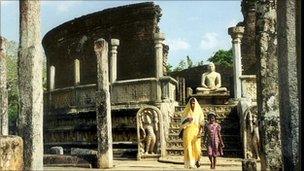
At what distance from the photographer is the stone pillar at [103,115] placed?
1130cm

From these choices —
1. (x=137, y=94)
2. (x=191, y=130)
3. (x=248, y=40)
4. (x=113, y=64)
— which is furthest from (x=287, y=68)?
(x=248, y=40)

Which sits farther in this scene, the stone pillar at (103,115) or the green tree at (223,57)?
the green tree at (223,57)

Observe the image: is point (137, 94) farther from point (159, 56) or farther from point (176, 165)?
point (176, 165)

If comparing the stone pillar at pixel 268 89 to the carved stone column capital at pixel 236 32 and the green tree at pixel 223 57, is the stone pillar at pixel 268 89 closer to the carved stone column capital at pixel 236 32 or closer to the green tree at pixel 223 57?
the carved stone column capital at pixel 236 32

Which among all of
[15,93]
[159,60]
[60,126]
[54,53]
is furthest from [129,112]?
[15,93]

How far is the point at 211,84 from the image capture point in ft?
61.0

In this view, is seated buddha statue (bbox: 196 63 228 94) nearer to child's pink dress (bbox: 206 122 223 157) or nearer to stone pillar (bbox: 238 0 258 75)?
stone pillar (bbox: 238 0 258 75)

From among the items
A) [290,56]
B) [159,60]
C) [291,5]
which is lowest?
[290,56]

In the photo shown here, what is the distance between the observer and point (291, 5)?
3186 millimetres

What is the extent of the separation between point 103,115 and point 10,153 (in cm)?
779

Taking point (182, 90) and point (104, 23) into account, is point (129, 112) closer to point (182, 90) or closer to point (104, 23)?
point (182, 90)

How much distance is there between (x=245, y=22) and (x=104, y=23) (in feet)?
23.5

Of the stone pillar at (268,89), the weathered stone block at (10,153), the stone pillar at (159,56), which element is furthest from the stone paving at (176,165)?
the weathered stone block at (10,153)

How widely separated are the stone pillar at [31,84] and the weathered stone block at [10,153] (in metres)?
3.09
